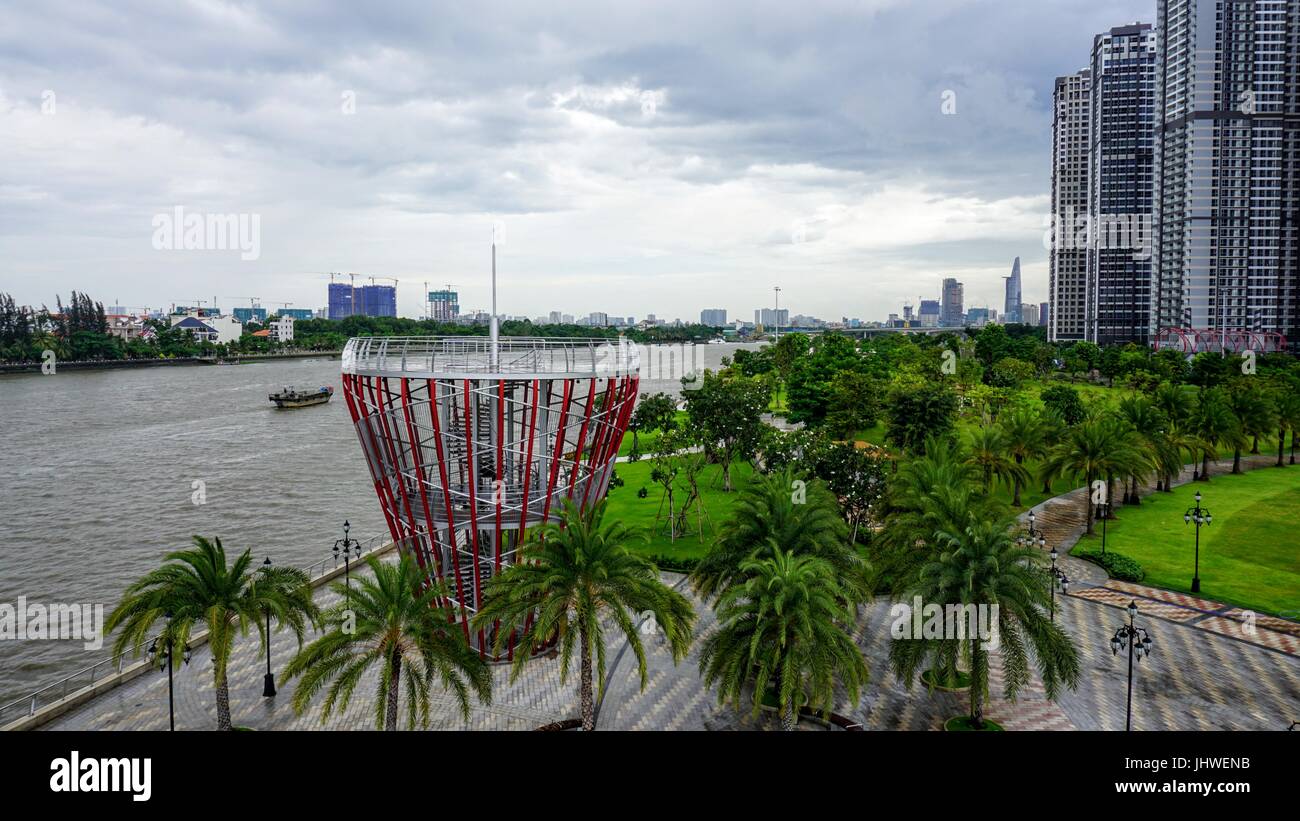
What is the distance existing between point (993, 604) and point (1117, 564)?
18.6 m

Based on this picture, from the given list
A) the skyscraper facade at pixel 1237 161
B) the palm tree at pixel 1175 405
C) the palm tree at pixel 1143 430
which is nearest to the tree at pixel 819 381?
the palm tree at pixel 1175 405

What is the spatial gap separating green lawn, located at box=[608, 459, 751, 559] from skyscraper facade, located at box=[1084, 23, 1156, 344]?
13797 centimetres

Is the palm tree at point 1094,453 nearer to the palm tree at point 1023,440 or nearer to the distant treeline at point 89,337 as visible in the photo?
the palm tree at point 1023,440

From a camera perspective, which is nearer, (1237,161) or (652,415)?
(652,415)

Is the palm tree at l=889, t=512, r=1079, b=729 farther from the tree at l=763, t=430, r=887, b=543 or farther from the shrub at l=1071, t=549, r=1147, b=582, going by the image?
the shrub at l=1071, t=549, r=1147, b=582

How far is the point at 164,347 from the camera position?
173 meters

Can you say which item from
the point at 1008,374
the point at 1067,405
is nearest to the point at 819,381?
the point at 1067,405

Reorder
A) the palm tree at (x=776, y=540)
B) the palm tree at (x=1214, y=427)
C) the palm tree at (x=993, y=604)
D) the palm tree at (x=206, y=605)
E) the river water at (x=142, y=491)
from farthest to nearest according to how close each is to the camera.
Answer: the palm tree at (x=1214, y=427)
the river water at (x=142, y=491)
the palm tree at (x=776, y=540)
the palm tree at (x=993, y=604)
the palm tree at (x=206, y=605)

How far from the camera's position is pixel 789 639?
67.4 feet

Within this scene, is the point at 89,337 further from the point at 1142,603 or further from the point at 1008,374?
the point at 1142,603

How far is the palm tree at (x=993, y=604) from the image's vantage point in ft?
67.9

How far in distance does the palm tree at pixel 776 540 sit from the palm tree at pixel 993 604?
8.37ft

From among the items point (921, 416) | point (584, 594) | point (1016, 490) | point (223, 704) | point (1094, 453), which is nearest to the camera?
point (584, 594)

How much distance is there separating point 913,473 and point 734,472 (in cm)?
2396
